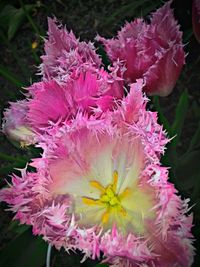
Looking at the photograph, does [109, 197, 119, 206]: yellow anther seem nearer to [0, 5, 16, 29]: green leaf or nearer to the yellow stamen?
the yellow stamen

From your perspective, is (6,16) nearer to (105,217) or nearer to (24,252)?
(24,252)

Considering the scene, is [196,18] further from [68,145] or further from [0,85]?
[0,85]

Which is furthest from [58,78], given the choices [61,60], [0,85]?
[0,85]

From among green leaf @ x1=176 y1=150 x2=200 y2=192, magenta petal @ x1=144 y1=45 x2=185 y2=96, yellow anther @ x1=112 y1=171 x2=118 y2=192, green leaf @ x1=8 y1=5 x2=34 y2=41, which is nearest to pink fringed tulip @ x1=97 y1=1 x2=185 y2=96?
magenta petal @ x1=144 y1=45 x2=185 y2=96

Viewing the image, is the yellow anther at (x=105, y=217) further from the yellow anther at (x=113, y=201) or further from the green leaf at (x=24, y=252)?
the green leaf at (x=24, y=252)

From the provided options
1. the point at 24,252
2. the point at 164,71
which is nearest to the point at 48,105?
the point at 164,71

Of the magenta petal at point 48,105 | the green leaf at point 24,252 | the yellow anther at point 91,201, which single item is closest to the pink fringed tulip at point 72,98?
the magenta petal at point 48,105
